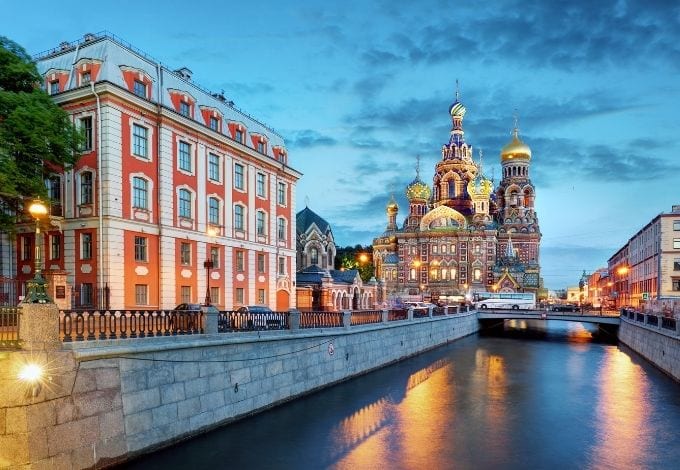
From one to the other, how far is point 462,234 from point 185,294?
7099 centimetres

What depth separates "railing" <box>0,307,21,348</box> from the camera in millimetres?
13180

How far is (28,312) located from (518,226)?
10013 cm

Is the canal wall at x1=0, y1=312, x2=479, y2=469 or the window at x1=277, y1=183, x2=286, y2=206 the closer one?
the canal wall at x1=0, y1=312, x2=479, y2=469

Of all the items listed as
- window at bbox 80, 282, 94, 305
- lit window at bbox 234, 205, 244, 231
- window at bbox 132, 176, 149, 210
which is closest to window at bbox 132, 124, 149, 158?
window at bbox 132, 176, 149, 210

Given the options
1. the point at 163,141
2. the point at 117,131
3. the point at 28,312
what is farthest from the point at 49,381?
the point at 163,141

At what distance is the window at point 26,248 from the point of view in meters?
29.4

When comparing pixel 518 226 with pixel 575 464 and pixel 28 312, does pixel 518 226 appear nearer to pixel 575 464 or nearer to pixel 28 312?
pixel 575 464

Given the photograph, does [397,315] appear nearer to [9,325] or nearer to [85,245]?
[85,245]

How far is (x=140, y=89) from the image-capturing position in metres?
29.2

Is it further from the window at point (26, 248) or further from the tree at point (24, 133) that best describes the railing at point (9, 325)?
the window at point (26, 248)

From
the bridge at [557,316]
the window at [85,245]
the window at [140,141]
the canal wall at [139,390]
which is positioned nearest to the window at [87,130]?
the window at [140,141]

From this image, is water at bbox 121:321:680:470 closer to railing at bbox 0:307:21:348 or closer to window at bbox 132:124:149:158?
railing at bbox 0:307:21:348

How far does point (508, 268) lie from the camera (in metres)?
93.2

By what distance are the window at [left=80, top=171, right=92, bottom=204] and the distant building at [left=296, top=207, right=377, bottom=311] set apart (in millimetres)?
23307
